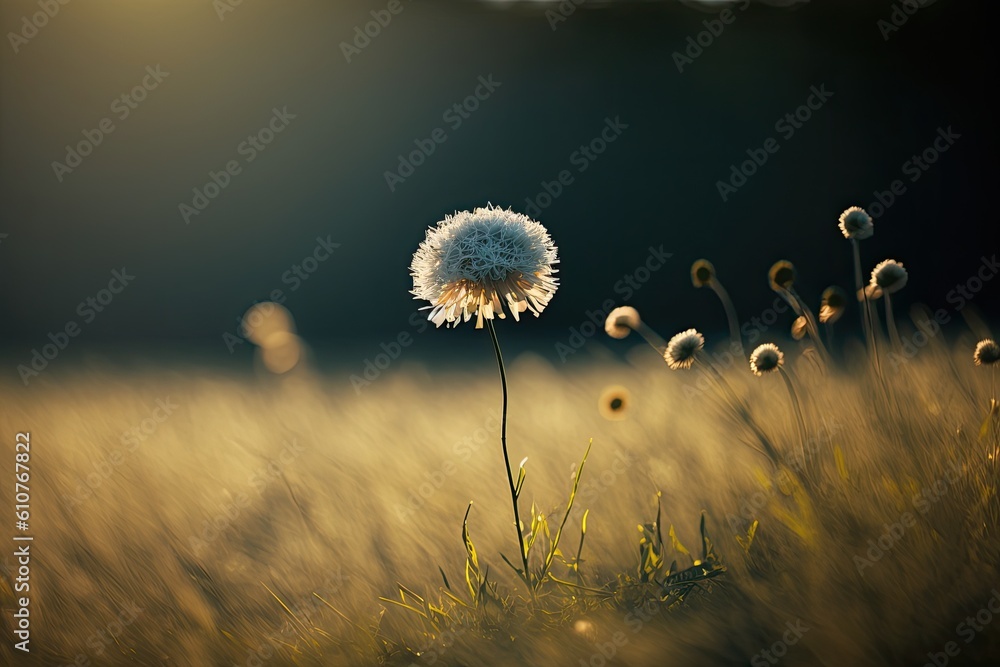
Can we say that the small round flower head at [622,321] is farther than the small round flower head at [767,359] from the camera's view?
Yes

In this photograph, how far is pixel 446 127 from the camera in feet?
7.82

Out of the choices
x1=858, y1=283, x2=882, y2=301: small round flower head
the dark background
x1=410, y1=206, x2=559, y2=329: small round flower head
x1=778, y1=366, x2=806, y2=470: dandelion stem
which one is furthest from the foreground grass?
the dark background

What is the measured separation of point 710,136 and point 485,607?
2.07m

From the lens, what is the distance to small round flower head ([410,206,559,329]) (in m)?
0.86

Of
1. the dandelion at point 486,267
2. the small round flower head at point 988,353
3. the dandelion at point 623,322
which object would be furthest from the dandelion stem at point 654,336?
the small round flower head at point 988,353

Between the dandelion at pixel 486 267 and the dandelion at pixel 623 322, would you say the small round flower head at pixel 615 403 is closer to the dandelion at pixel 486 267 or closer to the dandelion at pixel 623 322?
the dandelion at pixel 623 322

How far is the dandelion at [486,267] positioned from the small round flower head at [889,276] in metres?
0.46

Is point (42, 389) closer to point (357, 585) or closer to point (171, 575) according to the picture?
point (171, 575)

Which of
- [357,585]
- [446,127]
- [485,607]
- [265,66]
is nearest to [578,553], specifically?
[485,607]

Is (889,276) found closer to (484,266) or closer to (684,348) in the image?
(684,348)

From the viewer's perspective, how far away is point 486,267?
2.77 ft

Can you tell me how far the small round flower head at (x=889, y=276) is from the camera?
38.3 inches

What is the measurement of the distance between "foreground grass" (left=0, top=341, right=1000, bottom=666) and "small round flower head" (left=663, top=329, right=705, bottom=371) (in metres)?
0.10

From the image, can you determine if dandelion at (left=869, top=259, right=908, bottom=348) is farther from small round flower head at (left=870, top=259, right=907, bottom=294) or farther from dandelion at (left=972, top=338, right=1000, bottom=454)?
dandelion at (left=972, top=338, right=1000, bottom=454)
